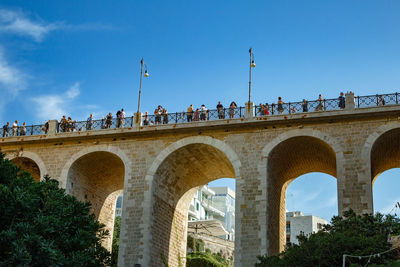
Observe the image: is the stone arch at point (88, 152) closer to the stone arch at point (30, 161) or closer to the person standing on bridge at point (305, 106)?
the stone arch at point (30, 161)

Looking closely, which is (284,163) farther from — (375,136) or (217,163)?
(375,136)

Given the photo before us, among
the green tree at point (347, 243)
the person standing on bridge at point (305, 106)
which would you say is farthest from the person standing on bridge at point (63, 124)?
the green tree at point (347, 243)

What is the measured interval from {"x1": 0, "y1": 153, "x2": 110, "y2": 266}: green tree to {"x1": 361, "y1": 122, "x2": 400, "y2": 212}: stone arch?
9.93 metres

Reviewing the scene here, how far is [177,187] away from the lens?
24969 mm

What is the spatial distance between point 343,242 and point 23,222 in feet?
30.7

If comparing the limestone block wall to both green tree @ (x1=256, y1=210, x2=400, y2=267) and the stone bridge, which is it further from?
green tree @ (x1=256, y1=210, x2=400, y2=267)

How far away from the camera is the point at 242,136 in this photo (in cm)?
2262

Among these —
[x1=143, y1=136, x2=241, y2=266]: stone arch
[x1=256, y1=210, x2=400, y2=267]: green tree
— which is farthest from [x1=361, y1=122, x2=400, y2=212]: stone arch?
[x1=143, y1=136, x2=241, y2=266]: stone arch

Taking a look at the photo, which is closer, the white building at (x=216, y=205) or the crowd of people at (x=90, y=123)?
the crowd of people at (x=90, y=123)

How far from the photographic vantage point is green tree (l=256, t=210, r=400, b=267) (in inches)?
637

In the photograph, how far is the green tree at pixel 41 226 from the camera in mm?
15945

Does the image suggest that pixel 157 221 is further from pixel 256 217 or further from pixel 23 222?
pixel 23 222

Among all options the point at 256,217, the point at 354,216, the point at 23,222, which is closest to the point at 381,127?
the point at 354,216

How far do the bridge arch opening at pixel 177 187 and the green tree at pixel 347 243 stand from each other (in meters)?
5.15
